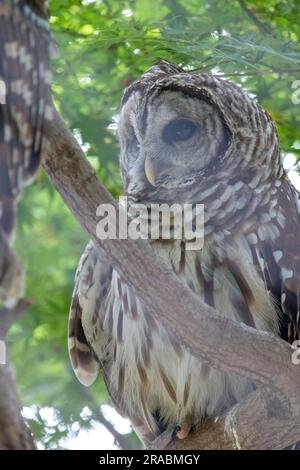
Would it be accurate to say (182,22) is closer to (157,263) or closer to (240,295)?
(240,295)

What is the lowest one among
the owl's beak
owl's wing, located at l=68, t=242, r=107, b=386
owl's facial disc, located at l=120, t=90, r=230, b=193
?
owl's wing, located at l=68, t=242, r=107, b=386

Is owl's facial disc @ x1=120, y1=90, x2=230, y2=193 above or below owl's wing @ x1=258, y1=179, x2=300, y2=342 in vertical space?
above

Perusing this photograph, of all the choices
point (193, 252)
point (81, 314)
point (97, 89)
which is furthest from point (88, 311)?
point (97, 89)

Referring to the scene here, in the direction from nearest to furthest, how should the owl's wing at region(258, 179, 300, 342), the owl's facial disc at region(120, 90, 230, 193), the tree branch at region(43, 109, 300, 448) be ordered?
the tree branch at region(43, 109, 300, 448), the owl's wing at region(258, 179, 300, 342), the owl's facial disc at region(120, 90, 230, 193)

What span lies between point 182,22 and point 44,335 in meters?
2.09

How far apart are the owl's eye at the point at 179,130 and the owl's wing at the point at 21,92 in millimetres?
1389

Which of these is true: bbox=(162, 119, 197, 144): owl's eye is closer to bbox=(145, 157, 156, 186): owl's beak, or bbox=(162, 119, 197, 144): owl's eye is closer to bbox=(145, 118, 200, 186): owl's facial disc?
bbox=(145, 118, 200, 186): owl's facial disc

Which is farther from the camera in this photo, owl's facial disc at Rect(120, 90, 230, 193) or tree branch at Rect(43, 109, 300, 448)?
owl's facial disc at Rect(120, 90, 230, 193)

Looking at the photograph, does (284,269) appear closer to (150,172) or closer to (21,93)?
(150,172)

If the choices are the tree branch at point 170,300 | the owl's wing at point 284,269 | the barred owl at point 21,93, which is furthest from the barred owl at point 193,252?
the barred owl at point 21,93

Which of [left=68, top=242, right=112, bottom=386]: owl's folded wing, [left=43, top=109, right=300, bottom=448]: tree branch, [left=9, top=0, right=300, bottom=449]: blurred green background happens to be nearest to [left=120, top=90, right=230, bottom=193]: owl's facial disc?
[left=9, top=0, right=300, bottom=449]: blurred green background

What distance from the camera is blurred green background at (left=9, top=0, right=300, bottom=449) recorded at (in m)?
4.58

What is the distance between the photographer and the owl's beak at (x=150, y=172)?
4652 mm
